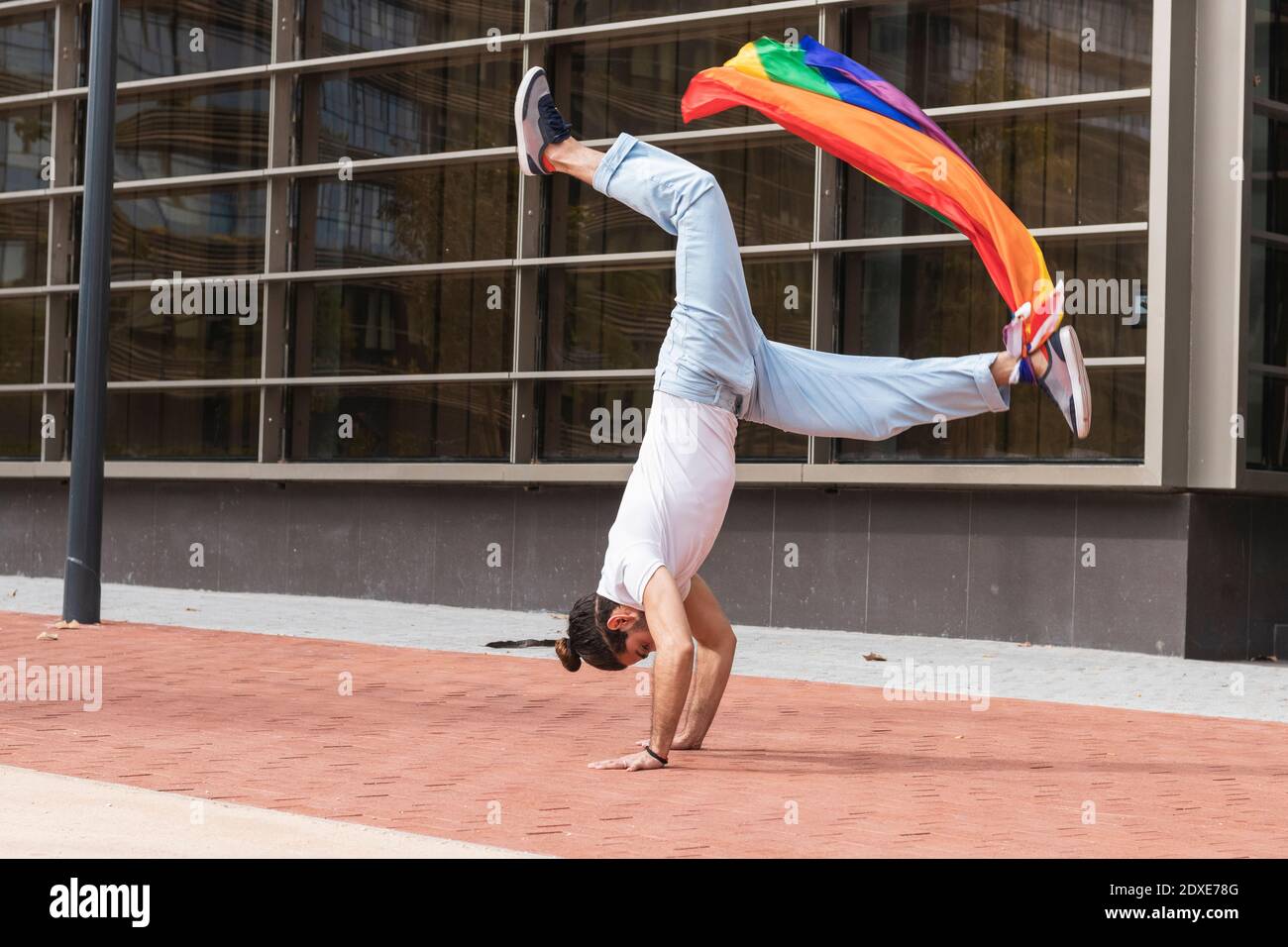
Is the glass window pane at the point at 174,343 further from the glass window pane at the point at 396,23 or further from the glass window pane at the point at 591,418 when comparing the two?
the glass window pane at the point at 591,418

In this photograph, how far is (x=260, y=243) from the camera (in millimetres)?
19375

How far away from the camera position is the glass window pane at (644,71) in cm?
1673

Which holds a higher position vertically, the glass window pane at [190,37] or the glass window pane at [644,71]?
the glass window pane at [190,37]

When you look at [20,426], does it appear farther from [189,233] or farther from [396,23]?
[396,23]

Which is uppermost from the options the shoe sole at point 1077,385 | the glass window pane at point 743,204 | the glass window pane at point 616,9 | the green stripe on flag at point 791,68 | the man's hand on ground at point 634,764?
the glass window pane at point 616,9

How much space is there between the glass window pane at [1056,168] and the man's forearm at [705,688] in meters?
7.95

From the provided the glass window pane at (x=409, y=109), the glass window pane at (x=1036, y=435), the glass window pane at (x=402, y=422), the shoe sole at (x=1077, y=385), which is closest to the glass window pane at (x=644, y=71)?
the glass window pane at (x=409, y=109)

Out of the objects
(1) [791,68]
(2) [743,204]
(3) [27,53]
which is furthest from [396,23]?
(1) [791,68]

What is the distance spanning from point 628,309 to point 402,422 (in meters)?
2.83

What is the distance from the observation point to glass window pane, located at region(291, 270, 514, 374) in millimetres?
17953

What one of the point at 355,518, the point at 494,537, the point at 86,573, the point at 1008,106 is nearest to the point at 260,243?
the point at 355,518

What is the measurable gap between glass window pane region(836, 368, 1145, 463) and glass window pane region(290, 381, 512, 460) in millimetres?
3878

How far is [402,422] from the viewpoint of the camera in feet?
60.1
